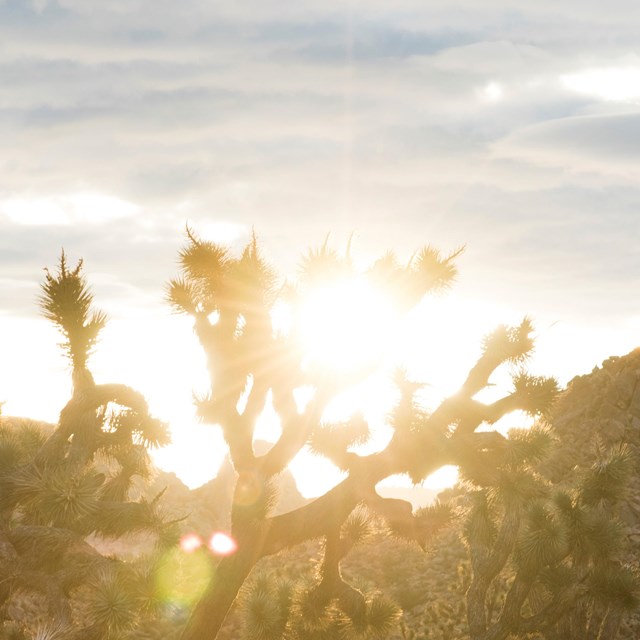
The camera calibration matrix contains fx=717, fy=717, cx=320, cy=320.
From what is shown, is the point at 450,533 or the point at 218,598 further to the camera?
the point at 450,533

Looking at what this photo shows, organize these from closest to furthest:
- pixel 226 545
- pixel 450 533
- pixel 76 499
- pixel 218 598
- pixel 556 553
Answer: pixel 76 499 → pixel 218 598 → pixel 226 545 → pixel 556 553 → pixel 450 533

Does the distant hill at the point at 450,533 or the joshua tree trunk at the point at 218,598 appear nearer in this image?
the joshua tree trunk at the point at 218,598

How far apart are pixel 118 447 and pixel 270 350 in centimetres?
336

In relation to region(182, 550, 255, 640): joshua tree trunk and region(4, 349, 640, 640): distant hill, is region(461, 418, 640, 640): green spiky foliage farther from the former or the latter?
region(182, 550, 255, 640): joshua tree trunk

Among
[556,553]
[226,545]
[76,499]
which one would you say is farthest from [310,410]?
[556,553]

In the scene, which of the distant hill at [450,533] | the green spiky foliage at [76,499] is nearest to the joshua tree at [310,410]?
the green spiky foliage at [76,499]

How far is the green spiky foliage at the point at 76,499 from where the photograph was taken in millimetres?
10766

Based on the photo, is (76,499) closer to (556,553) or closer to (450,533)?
(556,553)

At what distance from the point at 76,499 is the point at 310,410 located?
4.73 metres

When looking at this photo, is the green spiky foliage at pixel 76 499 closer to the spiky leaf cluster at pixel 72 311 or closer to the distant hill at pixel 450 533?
the spiky leaf cluster at pixel 72 311

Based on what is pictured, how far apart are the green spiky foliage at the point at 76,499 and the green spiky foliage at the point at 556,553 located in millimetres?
7283

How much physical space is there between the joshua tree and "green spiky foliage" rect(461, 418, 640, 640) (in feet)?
6.35

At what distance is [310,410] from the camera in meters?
14.1

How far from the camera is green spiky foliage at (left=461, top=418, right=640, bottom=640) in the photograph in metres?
16.0
